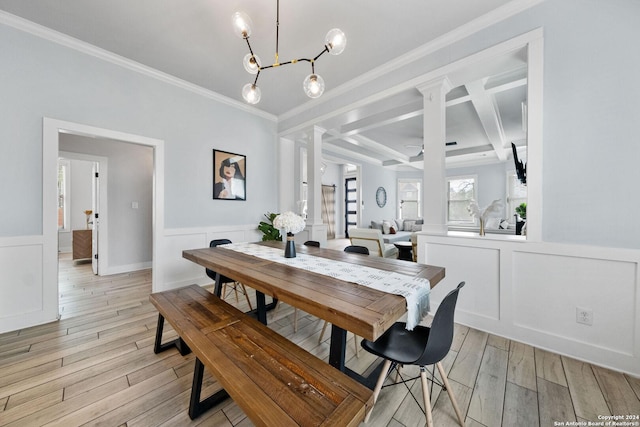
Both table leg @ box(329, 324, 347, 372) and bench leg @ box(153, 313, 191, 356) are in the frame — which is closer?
table leg @ box(329, 324, 347, 372)

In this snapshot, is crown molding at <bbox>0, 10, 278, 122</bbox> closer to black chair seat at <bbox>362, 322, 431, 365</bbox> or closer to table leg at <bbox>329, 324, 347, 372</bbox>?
table leg at <bbox>329, 324, 347, 372</bbox>

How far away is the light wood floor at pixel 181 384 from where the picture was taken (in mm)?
1322

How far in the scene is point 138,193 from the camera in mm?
4477

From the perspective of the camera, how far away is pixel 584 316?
1.79 m

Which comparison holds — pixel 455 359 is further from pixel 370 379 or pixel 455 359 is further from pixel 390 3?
pixel 390 3

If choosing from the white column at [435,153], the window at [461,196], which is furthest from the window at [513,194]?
the white column at [435,153]

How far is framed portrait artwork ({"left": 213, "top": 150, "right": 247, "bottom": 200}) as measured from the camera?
366 cm

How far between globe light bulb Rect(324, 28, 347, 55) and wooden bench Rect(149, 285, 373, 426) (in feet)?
5.96

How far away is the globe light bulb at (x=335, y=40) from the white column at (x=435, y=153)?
1.43 meters

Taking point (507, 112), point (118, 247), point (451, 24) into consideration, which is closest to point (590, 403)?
point (451, 24)

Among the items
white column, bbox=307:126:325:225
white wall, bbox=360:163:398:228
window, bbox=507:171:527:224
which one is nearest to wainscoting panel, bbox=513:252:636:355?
white column, bbox=307:126:325:225

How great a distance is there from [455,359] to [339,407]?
4.84 ft

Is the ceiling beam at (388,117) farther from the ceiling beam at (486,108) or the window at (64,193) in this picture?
the window at (64,193)

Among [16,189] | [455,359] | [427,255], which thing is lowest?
[455,359]
